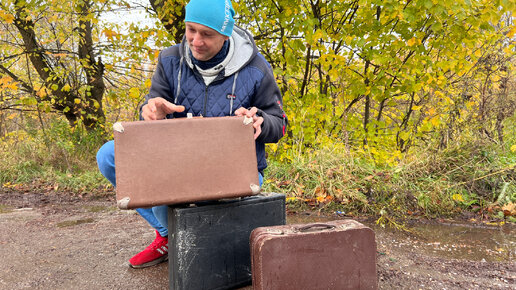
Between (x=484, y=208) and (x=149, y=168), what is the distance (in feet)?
10.8

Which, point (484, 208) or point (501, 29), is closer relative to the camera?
point (484, 208)

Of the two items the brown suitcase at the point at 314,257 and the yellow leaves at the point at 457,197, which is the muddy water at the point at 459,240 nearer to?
the yellow leaves at the point at 457,197

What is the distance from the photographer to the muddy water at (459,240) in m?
2.61

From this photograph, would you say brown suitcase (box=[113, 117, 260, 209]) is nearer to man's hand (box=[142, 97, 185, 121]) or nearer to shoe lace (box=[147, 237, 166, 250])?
→ man's hand (box=[142, 97, 185, 121])

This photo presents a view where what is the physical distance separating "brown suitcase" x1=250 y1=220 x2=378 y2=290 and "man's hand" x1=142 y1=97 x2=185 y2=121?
0.76 meters

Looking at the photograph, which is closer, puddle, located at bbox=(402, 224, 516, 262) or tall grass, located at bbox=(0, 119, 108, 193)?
puddle, located at bbox=(402, 224, 516, 262)

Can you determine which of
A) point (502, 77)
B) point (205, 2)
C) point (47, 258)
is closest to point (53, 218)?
point (47, 258)

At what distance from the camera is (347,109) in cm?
590

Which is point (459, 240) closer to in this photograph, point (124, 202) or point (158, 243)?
point (158, 243)

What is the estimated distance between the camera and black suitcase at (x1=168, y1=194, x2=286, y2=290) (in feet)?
6.08

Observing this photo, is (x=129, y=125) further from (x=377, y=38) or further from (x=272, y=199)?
(x=377, y=38)

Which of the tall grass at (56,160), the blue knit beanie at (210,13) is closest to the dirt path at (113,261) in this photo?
the blue knit beanie at (210,13)

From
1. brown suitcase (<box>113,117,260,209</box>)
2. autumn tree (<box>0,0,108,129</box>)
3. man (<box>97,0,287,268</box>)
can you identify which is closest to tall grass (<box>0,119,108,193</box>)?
autumn tree (<box>0,0,108,129</box>)

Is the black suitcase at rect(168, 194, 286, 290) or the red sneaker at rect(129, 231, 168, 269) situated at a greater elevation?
the black suitcase at rect(168, 194, 286, 290)
